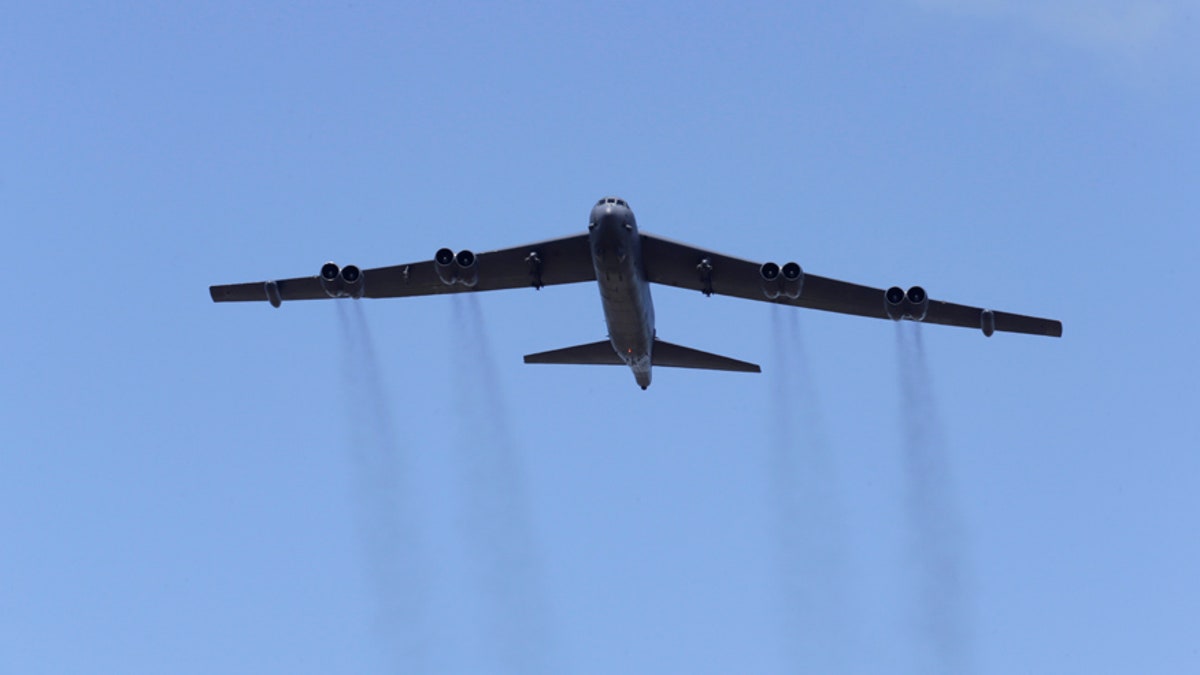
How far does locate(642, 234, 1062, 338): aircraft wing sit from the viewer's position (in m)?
45.0

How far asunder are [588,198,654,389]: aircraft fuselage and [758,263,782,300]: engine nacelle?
2.91 metres

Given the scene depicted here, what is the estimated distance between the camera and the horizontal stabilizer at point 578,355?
45.5m

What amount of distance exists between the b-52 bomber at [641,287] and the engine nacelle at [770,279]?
0.02 meters

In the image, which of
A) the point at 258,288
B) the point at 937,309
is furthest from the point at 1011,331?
the point at 258,288

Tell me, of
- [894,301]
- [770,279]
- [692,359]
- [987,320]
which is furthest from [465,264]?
[987,320]

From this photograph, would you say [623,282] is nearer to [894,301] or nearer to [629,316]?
[629,316]

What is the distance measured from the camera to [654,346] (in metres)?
45.5

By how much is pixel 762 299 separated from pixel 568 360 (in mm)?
5213

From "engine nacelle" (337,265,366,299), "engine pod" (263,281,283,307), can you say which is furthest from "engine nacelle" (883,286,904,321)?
"engine pod" (263,281,283,307)

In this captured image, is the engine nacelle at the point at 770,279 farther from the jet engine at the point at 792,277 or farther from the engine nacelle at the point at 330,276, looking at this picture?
the engine nacelle at the point at 330,276

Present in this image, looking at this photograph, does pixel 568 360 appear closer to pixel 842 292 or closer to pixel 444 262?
pixel 444 262

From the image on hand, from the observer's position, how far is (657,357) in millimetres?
45656

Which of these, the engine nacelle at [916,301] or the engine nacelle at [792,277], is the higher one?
the engine nacelle at [792,277]

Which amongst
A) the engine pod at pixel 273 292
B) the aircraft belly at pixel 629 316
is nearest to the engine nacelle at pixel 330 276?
the engine pod at pixel 273 292
